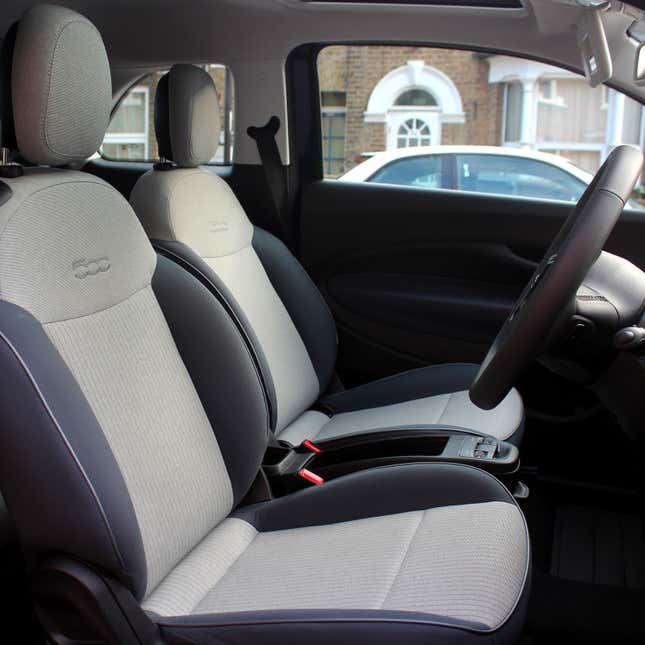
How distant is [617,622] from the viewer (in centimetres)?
182

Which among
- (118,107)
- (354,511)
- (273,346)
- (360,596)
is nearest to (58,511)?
(360,596)

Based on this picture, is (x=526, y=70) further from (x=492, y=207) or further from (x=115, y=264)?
(x=115, y=264)

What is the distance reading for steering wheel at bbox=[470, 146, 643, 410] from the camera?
4.02 ft

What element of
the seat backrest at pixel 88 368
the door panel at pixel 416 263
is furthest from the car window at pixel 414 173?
the seat backrest at pixel 88 368

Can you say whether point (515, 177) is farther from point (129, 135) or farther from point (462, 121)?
point (462, 121)

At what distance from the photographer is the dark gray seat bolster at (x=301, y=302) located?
2348 millimetres

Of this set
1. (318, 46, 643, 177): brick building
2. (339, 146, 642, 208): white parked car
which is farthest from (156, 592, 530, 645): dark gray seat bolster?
(318, 46, 643, 177): brick building

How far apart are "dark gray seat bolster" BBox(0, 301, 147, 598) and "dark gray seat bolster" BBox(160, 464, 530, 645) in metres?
0.16

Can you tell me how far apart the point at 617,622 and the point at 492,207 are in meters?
1.28

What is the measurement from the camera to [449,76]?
7449 mm

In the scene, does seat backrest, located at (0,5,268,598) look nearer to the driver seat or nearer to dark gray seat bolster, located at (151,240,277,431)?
dark gray seat bolster, located at (151,240,277,431)

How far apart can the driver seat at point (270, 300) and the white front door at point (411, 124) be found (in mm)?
6918

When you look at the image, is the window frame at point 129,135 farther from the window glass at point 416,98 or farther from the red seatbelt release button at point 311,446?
the window glass at point 416,98

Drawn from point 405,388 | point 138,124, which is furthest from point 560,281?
point 138,124
